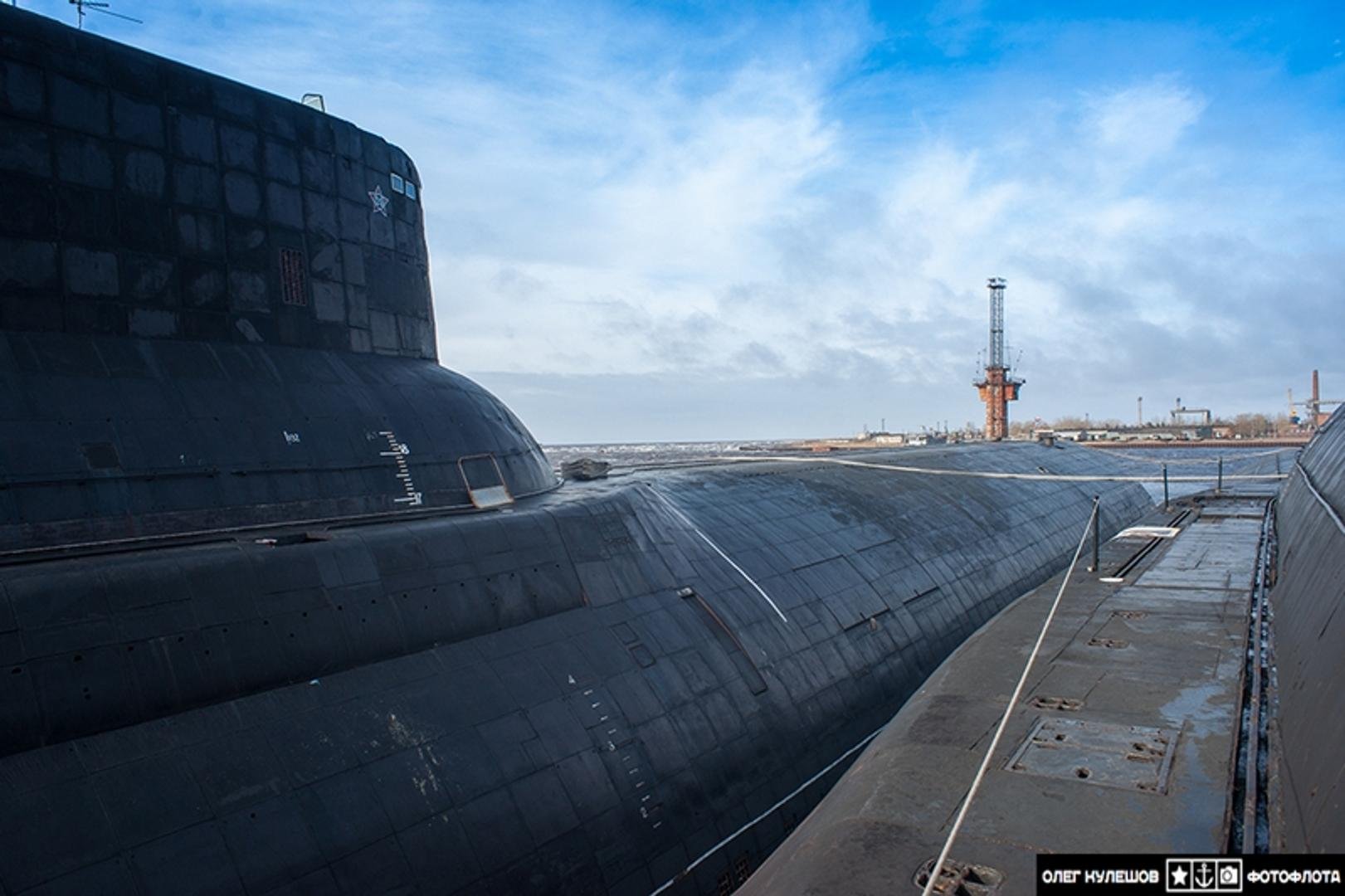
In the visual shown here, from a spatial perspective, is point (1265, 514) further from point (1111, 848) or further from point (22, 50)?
point (22, 50)

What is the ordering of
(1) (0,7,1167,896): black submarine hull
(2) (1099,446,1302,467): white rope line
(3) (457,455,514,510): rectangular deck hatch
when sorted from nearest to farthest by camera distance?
1. (1) (0,7,1167,896): black submarine hull
2. (3) (457,455,514,510): rectangular deck hatch
3. (2) (1099,446,1302,467): white rope line

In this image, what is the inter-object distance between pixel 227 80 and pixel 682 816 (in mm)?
7651

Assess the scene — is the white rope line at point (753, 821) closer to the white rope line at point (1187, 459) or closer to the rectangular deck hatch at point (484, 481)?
the rectangular deck hatch at point (484, 481)

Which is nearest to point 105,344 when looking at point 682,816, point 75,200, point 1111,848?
point 75,200

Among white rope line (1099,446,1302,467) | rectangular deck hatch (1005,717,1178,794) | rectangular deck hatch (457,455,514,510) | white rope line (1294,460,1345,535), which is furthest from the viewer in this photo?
white rope line (1099,446,1302,467)

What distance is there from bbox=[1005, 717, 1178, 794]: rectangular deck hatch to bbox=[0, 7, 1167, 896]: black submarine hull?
2996 millimetres

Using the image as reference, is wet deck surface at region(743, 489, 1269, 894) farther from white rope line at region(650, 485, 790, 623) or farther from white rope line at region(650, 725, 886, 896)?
white rope line at region(650, 485, 790, 623)

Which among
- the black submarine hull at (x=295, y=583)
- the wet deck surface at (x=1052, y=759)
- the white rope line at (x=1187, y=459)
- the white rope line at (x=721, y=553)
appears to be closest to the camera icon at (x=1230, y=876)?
the wet deck surface at (x=1052, y=759)

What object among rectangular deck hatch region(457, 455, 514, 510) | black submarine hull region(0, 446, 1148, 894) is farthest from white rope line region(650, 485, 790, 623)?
rectangular deck hatch region(457, 455, 514, 510)

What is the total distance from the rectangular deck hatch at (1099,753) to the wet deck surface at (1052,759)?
2 cm

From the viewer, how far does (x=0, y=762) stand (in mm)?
4977

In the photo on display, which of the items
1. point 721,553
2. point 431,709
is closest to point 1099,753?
point 431,709

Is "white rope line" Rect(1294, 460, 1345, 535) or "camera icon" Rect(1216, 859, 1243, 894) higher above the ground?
"white rope line" Rect(1294, 460, 1345, 535)

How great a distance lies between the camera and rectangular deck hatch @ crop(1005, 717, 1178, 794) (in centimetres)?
614
